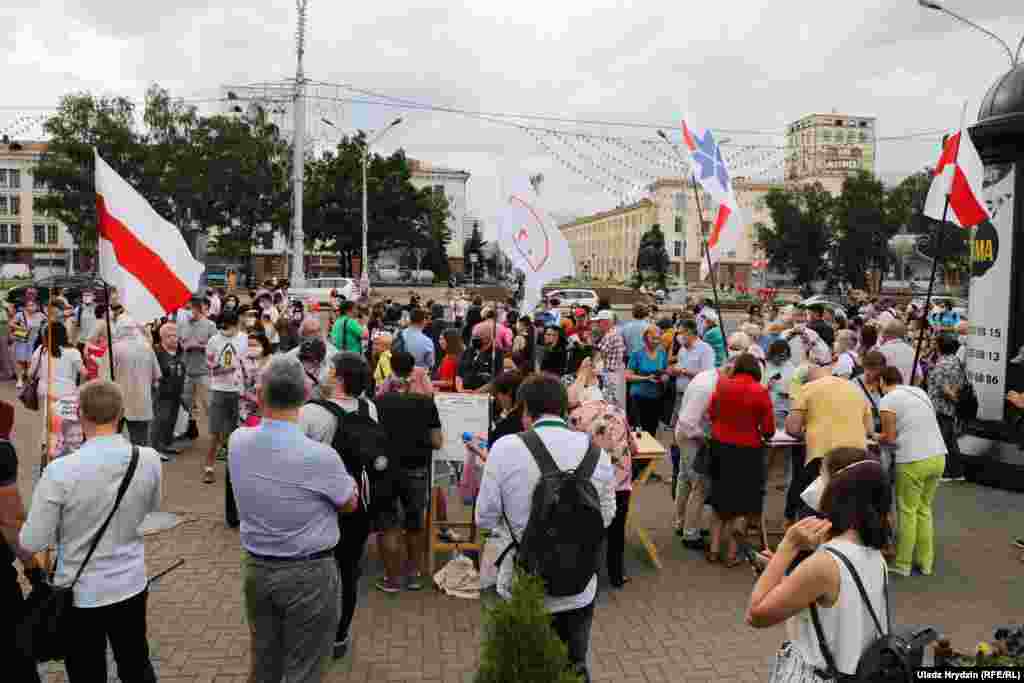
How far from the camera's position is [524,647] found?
110 inches

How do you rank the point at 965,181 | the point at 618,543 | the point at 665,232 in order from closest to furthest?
the point at 618,543 → the point at 965,181 → the point at 665,232

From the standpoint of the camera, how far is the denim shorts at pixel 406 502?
19.2 feet

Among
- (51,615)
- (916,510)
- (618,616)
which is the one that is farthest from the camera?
(916,510)

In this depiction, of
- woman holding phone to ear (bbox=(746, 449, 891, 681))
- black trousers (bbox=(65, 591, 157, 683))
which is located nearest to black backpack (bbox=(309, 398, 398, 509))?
black trousers (bbox=(65, 591, 157, 683))

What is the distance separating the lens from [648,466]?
711 cm

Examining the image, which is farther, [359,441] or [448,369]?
[448,369]

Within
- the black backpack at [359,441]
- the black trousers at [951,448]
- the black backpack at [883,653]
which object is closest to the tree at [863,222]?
the black trousers at [951,448]

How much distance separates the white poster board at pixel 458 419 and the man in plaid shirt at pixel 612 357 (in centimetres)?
305

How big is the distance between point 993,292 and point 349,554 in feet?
28.1

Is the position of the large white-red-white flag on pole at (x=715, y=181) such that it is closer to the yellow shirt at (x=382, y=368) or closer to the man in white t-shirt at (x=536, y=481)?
the yellow shirt at (x=382, y=368)

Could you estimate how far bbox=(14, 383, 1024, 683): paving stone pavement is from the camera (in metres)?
5.07

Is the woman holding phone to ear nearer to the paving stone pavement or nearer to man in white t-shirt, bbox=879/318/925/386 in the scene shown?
the paving stone pavement

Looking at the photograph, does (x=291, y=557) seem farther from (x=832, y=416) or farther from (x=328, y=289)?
(x=328, y=289)

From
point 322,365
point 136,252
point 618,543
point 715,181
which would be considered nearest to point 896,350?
point 715,181
